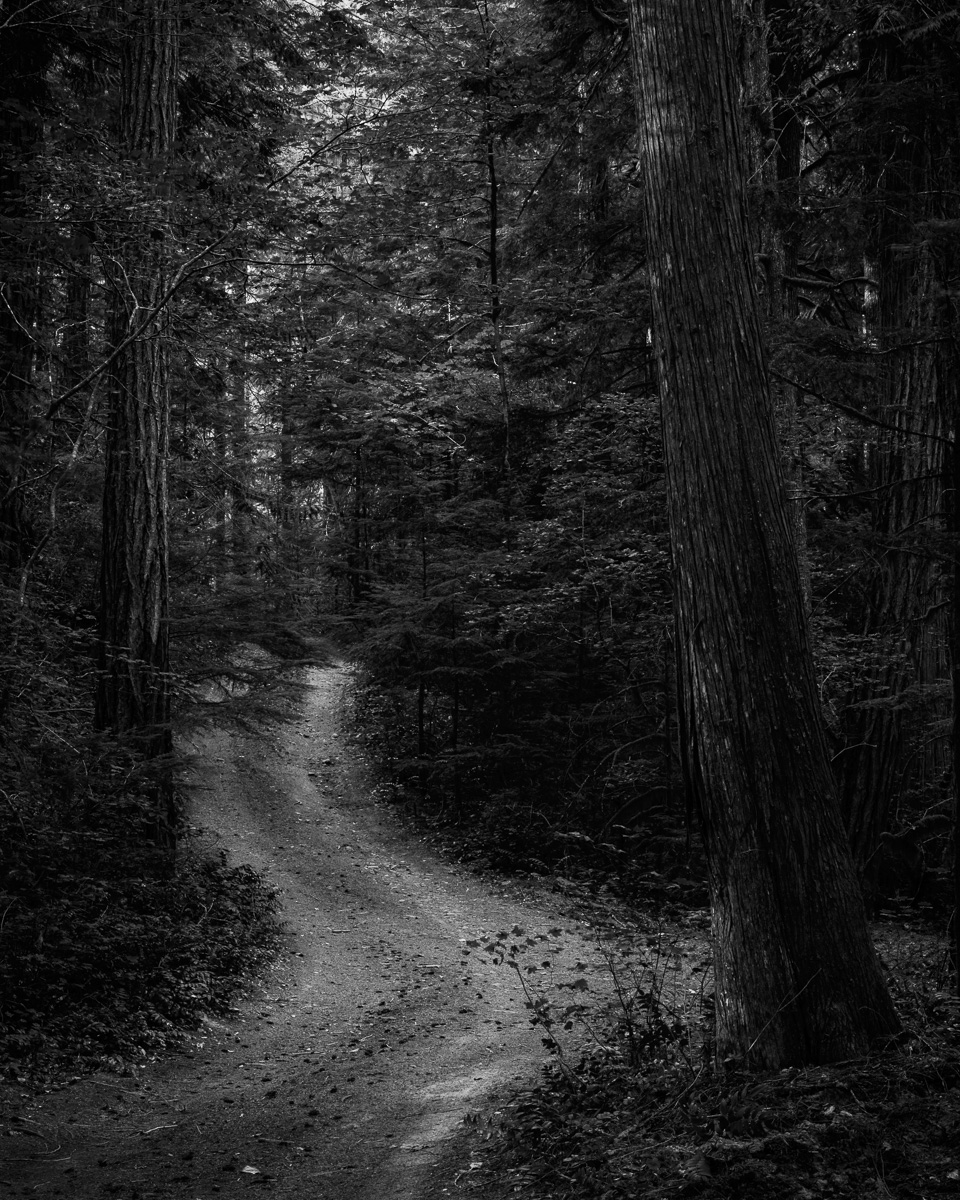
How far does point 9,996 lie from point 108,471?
501cm

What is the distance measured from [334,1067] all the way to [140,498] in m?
5.64

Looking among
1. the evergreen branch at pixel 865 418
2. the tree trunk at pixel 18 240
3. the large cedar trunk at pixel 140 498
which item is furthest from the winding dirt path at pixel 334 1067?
the evergreen branch at pixel 865 418

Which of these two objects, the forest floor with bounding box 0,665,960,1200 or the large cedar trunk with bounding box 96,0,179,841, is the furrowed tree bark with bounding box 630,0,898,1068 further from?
the large cedar trunk with bounding box 96,0,179,841

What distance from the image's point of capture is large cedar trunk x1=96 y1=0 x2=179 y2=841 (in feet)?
29.7

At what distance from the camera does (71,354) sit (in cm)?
1001

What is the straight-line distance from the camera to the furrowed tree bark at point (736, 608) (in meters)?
4.34

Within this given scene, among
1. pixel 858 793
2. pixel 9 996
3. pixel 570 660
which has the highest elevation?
pixel 570 660

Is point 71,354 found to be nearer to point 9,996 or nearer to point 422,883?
point 9,996

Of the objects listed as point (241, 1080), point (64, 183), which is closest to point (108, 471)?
point (64, 183)

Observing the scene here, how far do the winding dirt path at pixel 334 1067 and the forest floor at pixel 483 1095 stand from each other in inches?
0.9

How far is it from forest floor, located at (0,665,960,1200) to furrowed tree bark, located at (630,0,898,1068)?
0.40 metres

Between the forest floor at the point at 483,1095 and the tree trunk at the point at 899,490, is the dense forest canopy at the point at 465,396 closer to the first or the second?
the tree trunk at the point at 899,490

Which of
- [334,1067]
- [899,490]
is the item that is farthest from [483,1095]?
[899,490]

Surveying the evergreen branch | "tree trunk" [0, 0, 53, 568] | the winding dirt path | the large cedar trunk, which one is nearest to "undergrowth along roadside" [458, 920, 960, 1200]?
the winding dirt path
